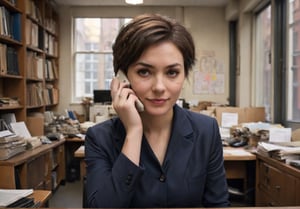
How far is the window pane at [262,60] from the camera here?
450 cm

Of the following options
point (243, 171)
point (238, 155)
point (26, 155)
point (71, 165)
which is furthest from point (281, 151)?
point (71, 165)

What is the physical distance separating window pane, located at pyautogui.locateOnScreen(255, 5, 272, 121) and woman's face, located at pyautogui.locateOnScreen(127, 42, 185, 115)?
3.52m

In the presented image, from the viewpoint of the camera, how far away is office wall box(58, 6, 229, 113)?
20.3 ft

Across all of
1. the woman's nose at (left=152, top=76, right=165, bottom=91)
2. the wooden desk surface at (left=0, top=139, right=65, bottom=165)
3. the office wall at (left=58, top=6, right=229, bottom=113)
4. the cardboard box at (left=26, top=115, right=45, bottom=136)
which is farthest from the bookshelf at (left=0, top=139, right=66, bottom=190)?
the woman's nose at (left=152, top=76, right=165, bottom=91)

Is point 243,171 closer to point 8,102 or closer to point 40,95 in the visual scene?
point 8,102

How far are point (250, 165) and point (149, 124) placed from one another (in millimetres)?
2001

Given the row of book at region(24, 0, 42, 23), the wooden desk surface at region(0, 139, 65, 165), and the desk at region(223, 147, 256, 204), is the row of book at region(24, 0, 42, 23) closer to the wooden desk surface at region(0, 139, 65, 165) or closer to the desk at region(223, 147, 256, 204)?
the wooden desk surface at region(0, 139, 65, 165)

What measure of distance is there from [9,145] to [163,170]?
2.20m

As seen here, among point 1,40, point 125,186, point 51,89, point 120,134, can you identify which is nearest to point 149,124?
point 120,134

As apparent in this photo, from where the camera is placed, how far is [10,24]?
3990 millimetres

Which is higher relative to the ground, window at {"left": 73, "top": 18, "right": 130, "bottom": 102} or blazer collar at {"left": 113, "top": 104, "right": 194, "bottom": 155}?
window at {"left": 73, "top": 18, "right": 130, "bottom": 102}

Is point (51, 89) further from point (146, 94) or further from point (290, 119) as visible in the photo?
point (146, 94)

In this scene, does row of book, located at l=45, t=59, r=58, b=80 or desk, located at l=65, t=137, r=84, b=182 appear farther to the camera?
row of book, located at l=45, t=59, r=58, b=80

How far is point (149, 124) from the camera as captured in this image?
1188 mm
